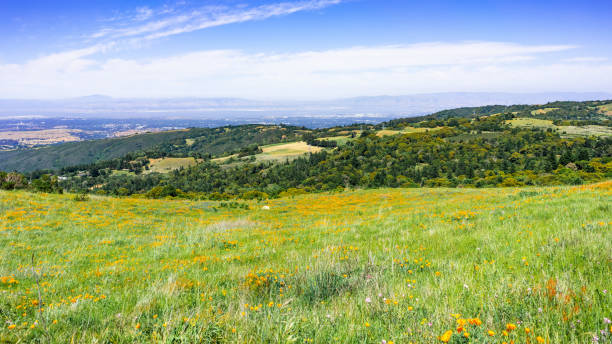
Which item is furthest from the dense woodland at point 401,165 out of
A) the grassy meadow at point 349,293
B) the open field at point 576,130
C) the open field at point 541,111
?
the grassy meadow at point 349,293

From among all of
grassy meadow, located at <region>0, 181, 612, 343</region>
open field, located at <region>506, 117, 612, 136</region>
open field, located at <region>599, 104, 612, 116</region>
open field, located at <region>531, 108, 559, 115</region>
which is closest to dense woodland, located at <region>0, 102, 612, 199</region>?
open field, located at <region>506, 117, 612, 136</region>

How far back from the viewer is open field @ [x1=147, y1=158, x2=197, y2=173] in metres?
170

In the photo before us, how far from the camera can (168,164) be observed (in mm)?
178625

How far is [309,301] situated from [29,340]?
2978 mm

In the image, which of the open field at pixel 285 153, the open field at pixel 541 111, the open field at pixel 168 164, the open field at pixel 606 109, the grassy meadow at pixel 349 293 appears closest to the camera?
the grassy meadow at pixel 349 293

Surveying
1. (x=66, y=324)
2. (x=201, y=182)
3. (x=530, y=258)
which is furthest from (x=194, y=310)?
(x=201, y=182)

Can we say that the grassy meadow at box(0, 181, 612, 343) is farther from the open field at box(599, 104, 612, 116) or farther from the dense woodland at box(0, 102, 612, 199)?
the open field at box(599, 104, 612, 116)

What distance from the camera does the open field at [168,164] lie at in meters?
170

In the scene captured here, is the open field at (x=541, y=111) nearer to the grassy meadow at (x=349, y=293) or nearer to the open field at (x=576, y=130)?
the open field at (x=576, y=130)

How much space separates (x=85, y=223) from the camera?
50.8 ft

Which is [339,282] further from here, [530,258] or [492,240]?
[492,240]

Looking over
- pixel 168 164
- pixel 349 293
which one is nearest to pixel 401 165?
pixel 349 293

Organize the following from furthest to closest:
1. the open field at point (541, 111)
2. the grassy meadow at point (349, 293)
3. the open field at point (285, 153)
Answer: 1. the open field at point (541, 111)
2. the open field at point (285, 153)
3. the grassy meadow at point (349, 293)

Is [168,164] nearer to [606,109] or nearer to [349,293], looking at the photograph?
[349,293]
